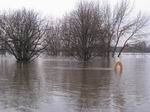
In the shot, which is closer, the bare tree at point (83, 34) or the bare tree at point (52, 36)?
the bare tree at point (83, 34)

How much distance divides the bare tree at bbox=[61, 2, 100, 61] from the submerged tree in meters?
4.26

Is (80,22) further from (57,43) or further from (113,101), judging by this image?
(113,101)

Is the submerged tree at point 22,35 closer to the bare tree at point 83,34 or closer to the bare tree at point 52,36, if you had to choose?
the bare tree at point 52,36

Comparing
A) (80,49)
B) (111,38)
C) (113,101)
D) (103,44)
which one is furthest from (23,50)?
(113,101)

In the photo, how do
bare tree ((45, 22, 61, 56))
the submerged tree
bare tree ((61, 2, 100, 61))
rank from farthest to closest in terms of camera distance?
Answer: bare tree ((45, 22, 61, 56)) → bare tree ((61, 2, 100, 61)) → the submerged tree

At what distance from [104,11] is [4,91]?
166 feet

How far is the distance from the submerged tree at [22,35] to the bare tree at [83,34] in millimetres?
4264

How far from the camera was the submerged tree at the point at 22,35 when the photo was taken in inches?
1905

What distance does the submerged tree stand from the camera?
159 ft

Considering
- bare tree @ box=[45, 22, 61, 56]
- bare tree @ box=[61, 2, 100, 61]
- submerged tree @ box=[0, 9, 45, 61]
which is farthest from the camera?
bare tree @ box=[45, 22, 61, 56]

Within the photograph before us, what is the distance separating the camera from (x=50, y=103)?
Result: 11117 mm

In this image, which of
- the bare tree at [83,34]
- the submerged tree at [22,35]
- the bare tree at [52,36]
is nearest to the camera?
the submerged tree at [22,35]

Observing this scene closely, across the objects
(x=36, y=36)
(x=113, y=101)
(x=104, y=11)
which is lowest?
(x=113, y=101)

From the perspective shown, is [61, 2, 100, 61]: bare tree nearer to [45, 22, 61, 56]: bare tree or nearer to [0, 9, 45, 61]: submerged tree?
[45, 22, 61, 56]: bare tree
